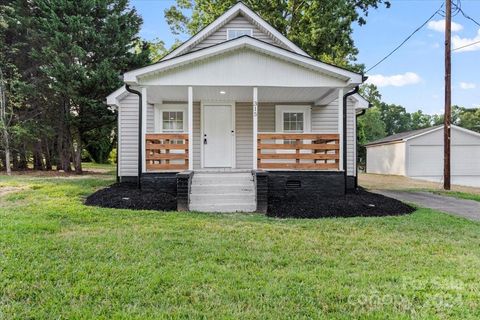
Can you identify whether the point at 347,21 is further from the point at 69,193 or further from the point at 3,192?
the point at 3,192

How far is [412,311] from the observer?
2.61m

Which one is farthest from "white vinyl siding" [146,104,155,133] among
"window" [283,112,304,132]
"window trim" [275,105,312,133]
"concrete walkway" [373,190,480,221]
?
"concrete walkway" [373,190,480,221]

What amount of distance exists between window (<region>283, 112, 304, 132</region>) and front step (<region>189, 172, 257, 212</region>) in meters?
3.53

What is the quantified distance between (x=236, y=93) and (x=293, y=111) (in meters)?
2.42

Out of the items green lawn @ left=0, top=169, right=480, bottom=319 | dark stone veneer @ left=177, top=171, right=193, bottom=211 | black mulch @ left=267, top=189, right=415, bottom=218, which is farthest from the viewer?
dark stone veneer @ left=177, top=171, right=193, bottom=211

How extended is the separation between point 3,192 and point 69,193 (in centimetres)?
203

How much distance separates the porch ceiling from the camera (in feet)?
28.7

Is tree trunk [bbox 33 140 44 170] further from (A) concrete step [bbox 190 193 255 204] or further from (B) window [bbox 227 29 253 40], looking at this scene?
(A) concrete step [bbox 190 193 255 204]

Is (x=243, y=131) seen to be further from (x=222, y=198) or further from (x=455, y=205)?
(x=455, y=205)

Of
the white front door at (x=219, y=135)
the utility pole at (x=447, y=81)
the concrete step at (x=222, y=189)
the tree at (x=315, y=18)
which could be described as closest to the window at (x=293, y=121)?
the white front door at (x=219, y=135)

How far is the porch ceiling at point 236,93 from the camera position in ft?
28.7

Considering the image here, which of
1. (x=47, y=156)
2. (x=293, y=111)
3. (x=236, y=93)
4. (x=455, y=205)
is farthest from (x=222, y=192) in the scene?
(x=47, y=156)

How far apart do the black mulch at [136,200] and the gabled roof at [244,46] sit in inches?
110

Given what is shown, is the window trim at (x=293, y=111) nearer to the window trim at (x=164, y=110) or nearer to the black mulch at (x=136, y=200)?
the window trim at (x=164, y=110)
